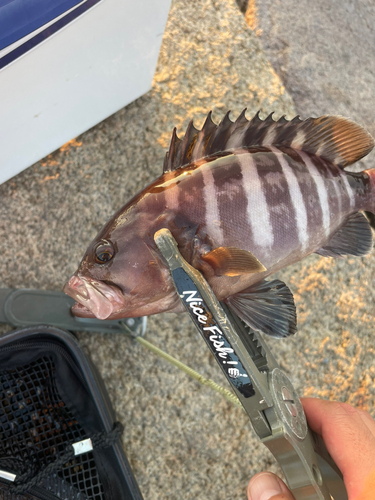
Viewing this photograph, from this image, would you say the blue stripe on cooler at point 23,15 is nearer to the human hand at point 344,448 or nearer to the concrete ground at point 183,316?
the concrete ground at point 183,316

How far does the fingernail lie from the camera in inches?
34.2

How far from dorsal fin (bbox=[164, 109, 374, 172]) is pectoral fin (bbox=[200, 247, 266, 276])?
23cm

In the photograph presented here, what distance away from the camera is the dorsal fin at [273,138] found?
0.92 m

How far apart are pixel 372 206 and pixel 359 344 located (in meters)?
0.70

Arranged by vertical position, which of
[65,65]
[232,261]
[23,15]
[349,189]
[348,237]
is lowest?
[348,237]

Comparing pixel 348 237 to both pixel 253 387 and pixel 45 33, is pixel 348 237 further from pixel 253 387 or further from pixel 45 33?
pixel 45 33

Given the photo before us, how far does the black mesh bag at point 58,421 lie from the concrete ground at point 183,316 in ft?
0.41

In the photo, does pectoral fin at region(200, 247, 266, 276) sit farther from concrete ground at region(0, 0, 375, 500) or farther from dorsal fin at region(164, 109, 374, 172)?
concrete ground at region(0, 0, 375, 500)

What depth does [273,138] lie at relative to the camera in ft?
3.25

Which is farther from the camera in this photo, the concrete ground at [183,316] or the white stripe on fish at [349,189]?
the concrete ground at [183,316]

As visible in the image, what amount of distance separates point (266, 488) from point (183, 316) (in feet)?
2.08

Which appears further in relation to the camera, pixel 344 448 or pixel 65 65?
pixel 65 65

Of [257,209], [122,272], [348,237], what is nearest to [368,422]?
[348,237]

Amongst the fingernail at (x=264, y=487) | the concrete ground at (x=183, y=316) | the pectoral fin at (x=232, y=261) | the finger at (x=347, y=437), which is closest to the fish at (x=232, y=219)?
the pectoral fin at (x=232, y=261)
